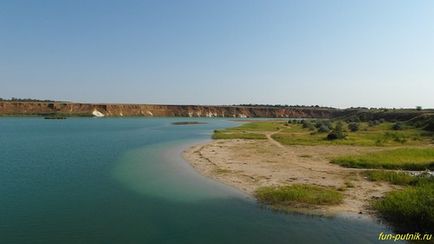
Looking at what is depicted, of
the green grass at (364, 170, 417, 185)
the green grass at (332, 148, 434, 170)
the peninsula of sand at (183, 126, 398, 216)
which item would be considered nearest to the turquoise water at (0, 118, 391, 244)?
the peninsula of sand at (183, 126, 398, 216)

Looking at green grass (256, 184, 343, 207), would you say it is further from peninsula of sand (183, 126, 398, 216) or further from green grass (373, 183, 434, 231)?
green grass (373, 183, 434, 231)

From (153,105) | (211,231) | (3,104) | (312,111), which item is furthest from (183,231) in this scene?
(312,111)

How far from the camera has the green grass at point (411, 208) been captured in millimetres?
14586

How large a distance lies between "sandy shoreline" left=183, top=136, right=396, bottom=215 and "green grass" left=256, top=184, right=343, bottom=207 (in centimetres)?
67

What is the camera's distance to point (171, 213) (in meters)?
17.5

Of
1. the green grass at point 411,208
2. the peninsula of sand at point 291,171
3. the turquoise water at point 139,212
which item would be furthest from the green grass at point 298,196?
the green grass at point 411,208

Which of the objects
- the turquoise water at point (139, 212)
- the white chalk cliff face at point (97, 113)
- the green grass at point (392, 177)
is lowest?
the turquoise water at point (139, 212)

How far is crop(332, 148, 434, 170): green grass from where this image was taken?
28.6m

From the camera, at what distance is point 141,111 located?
168625mm

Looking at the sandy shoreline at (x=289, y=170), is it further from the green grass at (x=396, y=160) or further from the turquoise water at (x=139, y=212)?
the green grass at (x=396, y=160)

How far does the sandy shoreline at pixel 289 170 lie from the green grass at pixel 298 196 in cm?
67

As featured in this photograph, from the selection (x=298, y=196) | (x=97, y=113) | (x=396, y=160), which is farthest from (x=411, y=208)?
(x=97, y=113)

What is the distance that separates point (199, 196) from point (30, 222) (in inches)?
355

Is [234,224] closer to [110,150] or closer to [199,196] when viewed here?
[199,196]
